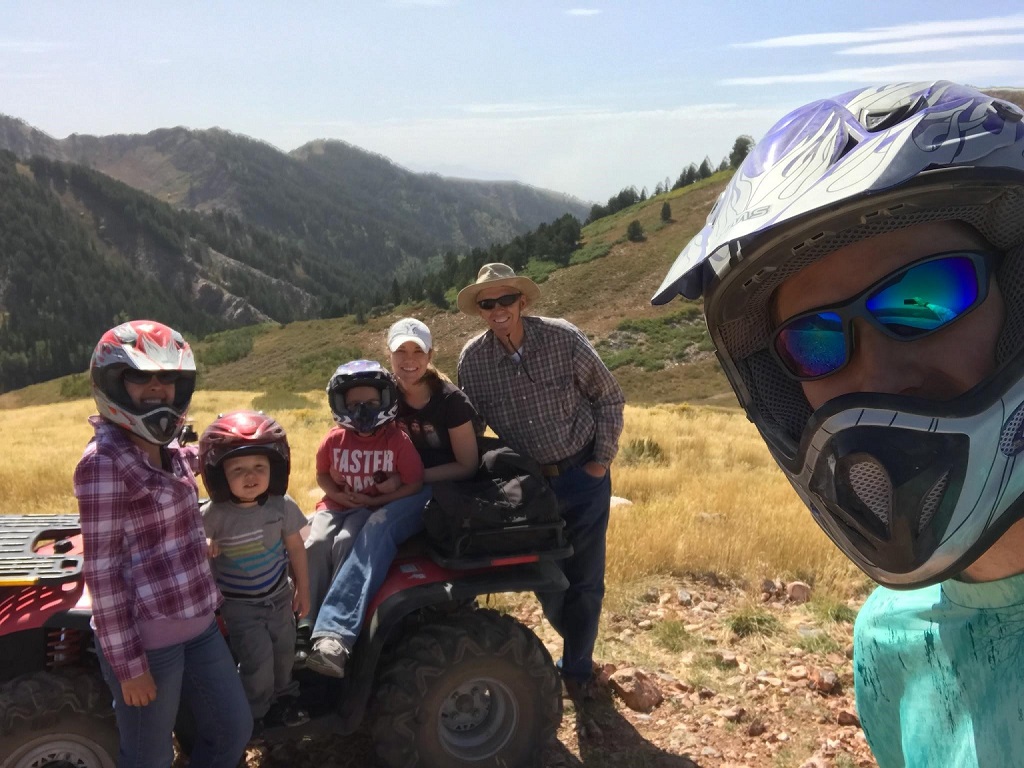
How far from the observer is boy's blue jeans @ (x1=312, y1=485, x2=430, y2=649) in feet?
9.71

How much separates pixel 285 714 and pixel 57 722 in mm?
794

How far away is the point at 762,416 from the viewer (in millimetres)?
1308

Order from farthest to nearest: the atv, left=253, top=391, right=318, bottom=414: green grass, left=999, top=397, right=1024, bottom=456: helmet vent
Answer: left=253, top=391, right=318, bottom=414: green grass < the atv < left=999, top=397, right=1024, bottom=456: helmet vent

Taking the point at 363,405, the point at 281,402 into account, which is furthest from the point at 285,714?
the point at 281,402

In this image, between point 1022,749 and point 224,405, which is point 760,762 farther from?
point 224,405

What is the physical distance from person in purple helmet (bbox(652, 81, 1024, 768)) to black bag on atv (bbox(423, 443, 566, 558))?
2085 millimetres

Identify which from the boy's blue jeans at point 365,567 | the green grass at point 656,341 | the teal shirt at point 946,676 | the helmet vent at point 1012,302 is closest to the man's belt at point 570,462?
the boy's blue jeans at point 365,567

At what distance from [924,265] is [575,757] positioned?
10.4 feet

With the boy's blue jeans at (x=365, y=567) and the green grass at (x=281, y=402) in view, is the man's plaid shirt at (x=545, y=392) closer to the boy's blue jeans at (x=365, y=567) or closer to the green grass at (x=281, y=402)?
the boy's blue jeans at (x=365, y=567)

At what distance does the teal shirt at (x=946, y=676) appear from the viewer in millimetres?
924

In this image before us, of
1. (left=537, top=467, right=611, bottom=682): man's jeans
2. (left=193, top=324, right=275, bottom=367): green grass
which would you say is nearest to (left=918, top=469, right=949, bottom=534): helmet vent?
(left=537, top=467, right=611, bottom=682): man's jeans

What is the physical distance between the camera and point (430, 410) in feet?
11.8

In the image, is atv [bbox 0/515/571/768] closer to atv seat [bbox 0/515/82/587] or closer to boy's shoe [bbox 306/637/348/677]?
atv seat [bbox 0/515/82/587]

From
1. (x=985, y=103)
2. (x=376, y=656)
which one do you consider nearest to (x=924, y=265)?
(x=985, y=103)
